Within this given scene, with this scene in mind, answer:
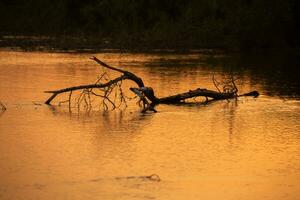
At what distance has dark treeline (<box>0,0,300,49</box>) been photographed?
50.9 meters

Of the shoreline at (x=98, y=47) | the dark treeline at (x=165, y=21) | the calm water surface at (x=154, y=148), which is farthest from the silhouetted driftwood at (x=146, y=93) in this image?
the dark treeline at (x=165, y=21)

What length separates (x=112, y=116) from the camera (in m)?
19.3

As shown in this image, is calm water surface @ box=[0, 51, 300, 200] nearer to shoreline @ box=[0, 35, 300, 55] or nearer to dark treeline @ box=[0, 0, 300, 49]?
shoreline @ box=[0, 35, 300, 55]

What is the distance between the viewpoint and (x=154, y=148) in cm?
1495

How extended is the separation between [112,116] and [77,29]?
45.5 m

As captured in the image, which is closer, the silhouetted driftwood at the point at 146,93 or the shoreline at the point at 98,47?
the silhouetted driftwood at the point at 146,93

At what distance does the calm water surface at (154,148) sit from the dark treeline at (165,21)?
80.3ft

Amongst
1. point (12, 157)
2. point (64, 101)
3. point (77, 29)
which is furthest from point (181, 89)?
point (77, 29)

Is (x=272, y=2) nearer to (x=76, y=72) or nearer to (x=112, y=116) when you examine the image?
(x=76, y=72)

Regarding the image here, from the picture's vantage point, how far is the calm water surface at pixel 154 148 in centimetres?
1185

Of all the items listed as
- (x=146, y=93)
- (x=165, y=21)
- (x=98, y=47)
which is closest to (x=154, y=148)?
(x=146, y=93)

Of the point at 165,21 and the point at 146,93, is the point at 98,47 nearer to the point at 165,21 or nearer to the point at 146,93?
the point at 165,21

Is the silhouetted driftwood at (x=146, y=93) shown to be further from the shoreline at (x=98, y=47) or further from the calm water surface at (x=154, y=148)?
the shoreline at (x=98, y=47)

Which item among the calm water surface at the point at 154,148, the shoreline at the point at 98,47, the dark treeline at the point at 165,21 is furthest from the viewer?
the dark treeline at the point at 165,21
